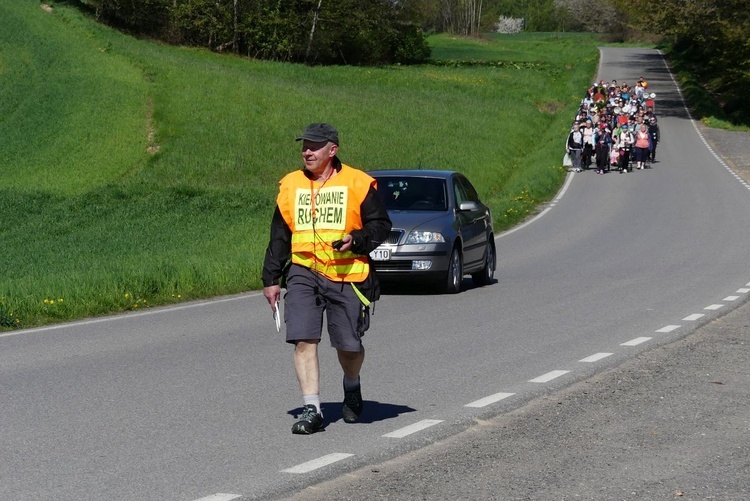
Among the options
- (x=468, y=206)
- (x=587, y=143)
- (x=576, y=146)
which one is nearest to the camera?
(x=468, y=206)

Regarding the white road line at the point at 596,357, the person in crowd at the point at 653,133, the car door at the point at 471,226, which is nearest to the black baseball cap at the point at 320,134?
the white road line at the point at 596,357

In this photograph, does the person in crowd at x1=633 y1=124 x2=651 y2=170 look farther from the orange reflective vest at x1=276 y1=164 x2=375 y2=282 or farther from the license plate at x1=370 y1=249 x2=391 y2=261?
the orange reflective vest at x1=276 y1=164 x2=375 y2=282

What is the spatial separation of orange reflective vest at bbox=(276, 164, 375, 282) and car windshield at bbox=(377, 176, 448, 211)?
1101 centimetres

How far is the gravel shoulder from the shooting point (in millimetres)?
6824

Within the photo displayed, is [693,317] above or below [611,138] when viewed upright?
above

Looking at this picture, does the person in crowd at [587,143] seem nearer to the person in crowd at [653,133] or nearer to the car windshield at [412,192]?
the person in crowd at [653,133]

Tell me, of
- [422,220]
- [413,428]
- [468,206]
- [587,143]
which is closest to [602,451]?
[413,428]

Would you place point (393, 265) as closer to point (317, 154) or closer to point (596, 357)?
point (596, 357)

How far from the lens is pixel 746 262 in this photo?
73.7 ft

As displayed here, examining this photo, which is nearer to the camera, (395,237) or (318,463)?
(318,463)

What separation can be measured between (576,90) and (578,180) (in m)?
30.7

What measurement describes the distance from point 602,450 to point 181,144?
4087 centimetres

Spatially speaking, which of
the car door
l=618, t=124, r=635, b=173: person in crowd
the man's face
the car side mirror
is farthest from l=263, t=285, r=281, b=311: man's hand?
l=618, t=124, r=635, b=173: person in crowd

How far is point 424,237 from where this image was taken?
18453mm
